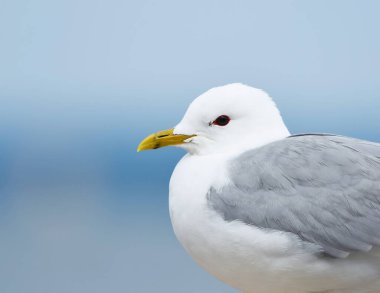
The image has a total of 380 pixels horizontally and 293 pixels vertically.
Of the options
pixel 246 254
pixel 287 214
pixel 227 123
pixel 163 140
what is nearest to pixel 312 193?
pixel 287 214

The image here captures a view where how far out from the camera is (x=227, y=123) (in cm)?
226

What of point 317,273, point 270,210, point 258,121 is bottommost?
point 317,273

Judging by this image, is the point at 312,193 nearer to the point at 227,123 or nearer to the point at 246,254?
the point at 246,254

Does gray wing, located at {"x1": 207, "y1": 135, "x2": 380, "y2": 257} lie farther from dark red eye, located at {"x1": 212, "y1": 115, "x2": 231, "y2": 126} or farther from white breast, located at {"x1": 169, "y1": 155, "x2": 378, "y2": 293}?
dark red eye, located at {"x1": 212, "y1": 115, "x2": 231, "y2": 126}

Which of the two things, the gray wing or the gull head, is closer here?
the gray wing

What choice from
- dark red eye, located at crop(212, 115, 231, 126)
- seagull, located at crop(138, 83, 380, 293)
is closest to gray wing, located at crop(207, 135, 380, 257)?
seagull, located at crop(138, 83, 380, 293)

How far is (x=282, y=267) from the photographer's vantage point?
2.05 meters

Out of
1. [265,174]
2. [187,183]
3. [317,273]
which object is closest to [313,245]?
[317,273]

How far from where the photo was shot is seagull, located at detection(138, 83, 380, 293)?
2.03 meters

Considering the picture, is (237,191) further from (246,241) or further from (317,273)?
(317,273)

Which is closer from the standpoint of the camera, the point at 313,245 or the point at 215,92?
the point at 313,245

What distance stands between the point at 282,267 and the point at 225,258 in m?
0.13

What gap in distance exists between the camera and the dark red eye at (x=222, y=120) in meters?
2.26

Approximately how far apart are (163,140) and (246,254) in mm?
386
